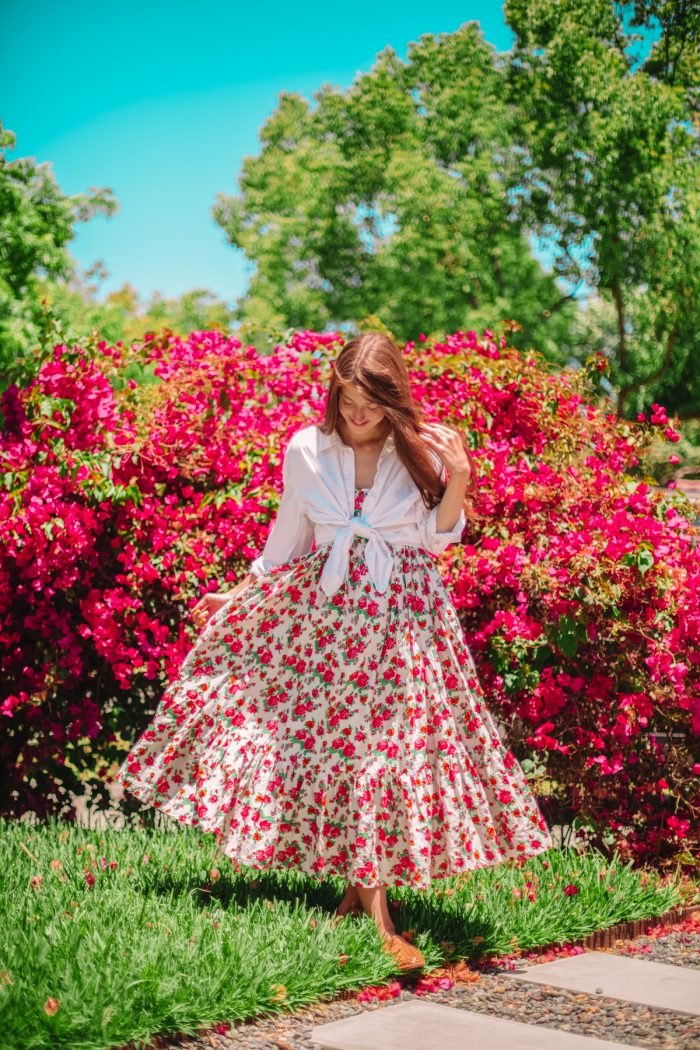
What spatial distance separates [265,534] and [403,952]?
6.92 ft

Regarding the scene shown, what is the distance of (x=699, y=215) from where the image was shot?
2036cm

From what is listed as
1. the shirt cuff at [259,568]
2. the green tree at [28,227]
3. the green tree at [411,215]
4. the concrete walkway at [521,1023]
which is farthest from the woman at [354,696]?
the green tree at [411,215]

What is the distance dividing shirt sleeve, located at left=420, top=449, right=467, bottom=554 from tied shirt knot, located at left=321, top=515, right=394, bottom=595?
142mm

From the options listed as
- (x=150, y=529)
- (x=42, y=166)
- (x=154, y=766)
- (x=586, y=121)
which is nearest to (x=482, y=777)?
(x=154, y=766)

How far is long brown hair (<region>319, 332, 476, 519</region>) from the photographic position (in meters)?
3.42

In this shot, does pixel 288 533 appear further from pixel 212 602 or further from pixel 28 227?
pixel 28 227

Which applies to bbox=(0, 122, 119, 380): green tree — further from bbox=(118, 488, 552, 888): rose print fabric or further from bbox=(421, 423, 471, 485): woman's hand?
bbox=(421, 423, 471, 485): woman's hand

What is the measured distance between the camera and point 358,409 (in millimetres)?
3469

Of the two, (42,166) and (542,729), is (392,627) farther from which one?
(42,166)

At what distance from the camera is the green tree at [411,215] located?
23.3m

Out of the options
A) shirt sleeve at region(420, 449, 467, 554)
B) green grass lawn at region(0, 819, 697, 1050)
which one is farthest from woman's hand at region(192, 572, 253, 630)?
green grass lawn at region(0, 819, 697, 1050)

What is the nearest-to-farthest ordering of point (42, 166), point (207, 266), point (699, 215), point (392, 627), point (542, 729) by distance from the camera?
point (392, 627) → point (542, 729) → point (42, 166) → point (699, 215) → point (207, 266)

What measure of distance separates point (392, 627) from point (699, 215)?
1913cm

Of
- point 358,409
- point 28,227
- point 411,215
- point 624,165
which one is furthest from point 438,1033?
point 411,215
